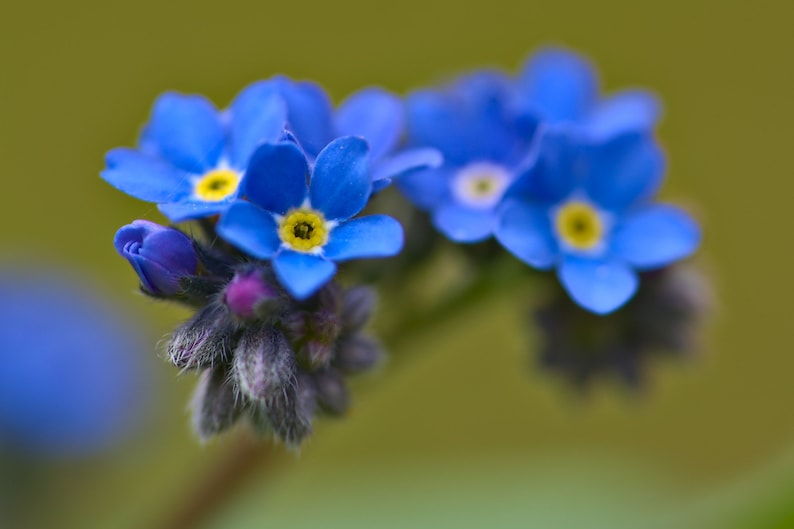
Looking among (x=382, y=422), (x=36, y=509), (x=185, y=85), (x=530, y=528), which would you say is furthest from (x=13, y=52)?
(x=530, y=528)

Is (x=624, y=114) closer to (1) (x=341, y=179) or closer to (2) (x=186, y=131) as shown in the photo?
(1) (x=341, y=179)

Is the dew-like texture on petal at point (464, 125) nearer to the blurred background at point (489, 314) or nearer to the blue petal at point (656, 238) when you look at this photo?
the blue petal at point (656, 238)

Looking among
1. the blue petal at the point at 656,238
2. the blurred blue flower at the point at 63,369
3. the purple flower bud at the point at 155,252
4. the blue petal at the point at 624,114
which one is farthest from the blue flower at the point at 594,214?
the blurred blue flower at the point at 63,369

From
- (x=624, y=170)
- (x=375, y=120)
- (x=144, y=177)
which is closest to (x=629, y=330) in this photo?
(x=624, y=170)

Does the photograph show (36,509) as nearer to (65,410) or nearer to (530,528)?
(65,410)

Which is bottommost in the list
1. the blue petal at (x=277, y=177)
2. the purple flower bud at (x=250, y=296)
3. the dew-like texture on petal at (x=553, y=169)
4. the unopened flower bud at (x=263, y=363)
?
the unopened flower bud at (x=263, y=363)

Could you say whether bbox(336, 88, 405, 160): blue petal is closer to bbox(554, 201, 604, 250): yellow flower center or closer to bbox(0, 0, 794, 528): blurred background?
bbox(554, 201, 604, 250): yellow flower center
